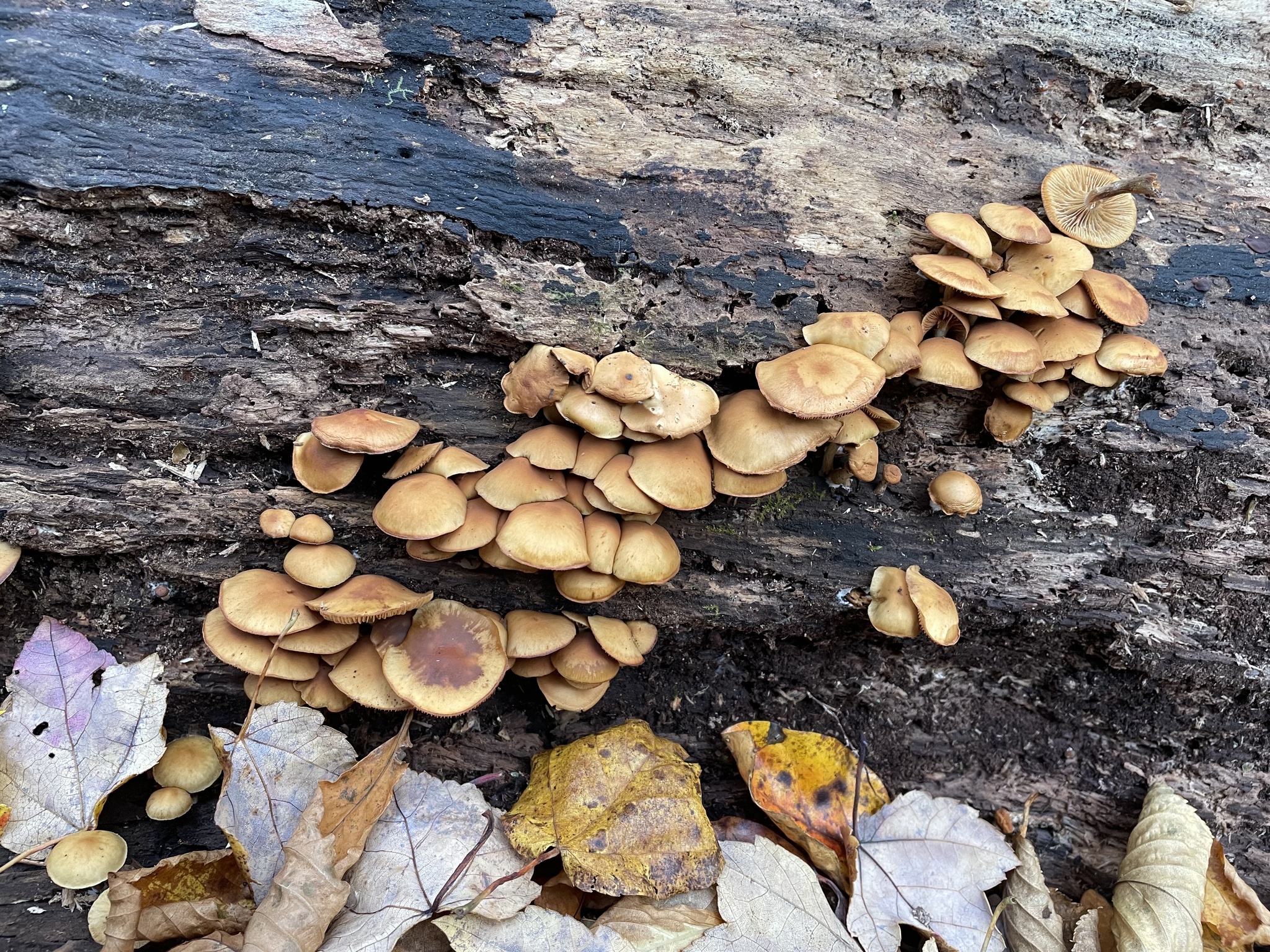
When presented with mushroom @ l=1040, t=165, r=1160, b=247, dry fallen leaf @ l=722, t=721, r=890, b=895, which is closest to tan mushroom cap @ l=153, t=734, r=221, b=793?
dry fallen leaf @ l=722, t=721, r=890, b=895

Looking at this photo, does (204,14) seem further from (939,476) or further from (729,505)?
(939,476)

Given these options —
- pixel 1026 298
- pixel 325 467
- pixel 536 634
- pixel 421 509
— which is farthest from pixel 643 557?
pixel 1026 298

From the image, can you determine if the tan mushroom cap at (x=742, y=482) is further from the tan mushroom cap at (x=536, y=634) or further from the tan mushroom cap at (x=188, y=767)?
the tan mushroom cap at (x=188, y=767)

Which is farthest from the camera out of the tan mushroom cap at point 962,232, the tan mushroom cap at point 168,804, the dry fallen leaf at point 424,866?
the tan mushroom cap at point 168,804

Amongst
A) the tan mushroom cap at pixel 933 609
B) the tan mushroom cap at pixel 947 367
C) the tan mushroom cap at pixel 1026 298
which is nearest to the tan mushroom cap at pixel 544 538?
the tan mushroom cap at pixel 933 609

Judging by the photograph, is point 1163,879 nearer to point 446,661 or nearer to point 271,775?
point 446,661
